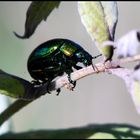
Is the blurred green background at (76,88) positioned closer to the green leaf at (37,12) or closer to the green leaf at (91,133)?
the green leaf at (91,133)

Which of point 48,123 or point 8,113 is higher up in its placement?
point 8,113

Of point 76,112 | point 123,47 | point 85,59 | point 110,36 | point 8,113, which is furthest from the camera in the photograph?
point 76,112

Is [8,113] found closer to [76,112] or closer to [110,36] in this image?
[110,36]

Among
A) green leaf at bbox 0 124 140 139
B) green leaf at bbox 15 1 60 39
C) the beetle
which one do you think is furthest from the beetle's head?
green leaf at bbox 15 1 60 39

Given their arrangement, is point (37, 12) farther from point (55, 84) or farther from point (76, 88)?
point (76, 88)

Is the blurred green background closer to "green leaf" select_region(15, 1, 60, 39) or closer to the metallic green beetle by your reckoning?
the metallic green beetle

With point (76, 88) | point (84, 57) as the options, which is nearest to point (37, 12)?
point (84, 57)

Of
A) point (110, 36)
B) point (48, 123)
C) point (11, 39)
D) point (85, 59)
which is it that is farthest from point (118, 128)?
point (11, 39)

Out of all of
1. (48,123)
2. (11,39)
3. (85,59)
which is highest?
(85,59)
